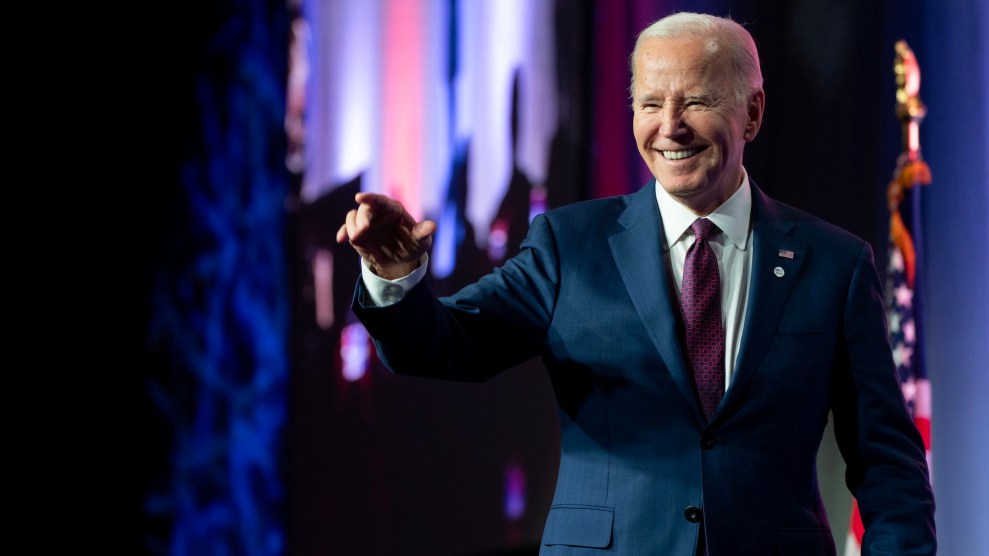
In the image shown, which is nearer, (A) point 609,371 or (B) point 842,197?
(A) point 609,371

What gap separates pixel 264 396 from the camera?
251cm

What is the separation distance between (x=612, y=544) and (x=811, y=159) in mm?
1875

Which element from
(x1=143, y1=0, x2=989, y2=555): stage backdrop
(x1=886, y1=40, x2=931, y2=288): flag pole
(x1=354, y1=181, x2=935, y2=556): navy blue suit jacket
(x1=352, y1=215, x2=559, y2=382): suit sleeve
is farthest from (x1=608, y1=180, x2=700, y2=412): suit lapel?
(x1=886, y1=40, x2=931, y2=288): flag pole

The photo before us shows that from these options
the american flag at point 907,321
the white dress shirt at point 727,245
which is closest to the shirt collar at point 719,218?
the white dress shirt at point 727,245

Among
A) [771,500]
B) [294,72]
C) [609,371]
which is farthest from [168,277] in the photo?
[771,500]

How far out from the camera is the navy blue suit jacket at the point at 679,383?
1.33m

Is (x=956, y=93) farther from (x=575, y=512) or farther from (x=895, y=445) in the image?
(x=575, y=512)

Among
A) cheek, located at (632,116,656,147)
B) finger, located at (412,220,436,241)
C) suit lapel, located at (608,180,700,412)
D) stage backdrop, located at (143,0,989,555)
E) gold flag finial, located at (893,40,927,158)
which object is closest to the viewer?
finger, located at (412,220,436,241)

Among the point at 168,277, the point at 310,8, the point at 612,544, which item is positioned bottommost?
the point at 612,544

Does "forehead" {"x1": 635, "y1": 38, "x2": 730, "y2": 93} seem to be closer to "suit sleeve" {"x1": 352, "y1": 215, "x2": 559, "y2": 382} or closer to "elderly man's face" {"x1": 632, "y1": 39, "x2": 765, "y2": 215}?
"elderly man's face" {"x1": 632, "y1": 39, "x2": 765, "y2": 215}

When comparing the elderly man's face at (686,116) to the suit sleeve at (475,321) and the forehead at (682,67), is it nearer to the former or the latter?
the forehead at (682,67)

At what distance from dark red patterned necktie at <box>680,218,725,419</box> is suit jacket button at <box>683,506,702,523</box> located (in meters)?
0.13

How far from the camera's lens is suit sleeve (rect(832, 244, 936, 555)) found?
1.37 metres

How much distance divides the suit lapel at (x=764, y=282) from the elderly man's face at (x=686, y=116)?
0.34ft
